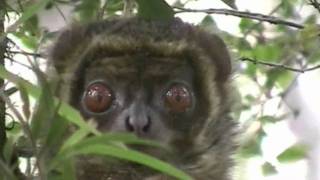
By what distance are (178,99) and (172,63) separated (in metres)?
0.13

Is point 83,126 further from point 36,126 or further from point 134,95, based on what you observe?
point 134,95

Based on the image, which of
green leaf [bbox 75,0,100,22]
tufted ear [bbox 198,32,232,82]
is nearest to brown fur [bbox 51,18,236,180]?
tufted ear [bbox 198,32,232,82]

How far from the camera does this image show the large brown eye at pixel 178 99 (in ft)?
8.16

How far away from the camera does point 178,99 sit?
253cm

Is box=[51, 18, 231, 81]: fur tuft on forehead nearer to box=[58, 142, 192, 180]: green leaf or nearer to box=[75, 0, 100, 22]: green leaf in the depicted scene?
box=[75, 0, 100, 22]: green leaf

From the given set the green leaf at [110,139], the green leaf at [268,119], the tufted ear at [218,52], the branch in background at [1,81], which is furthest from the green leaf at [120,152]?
the green leaf at [268,119]

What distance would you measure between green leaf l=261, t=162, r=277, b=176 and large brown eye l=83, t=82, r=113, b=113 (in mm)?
927

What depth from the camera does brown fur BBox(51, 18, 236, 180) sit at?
2529mm

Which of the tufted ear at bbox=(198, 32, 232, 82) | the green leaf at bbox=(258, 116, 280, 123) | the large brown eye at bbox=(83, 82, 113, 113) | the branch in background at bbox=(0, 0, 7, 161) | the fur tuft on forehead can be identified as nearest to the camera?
the branch in background at bbox=(0, 0, 7, 161)

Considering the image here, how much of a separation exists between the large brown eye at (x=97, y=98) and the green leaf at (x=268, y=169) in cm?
93

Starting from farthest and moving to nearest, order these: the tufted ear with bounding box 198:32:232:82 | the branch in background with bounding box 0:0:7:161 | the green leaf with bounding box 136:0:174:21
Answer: the tufted ear with bounding box 198:32:232:82, the green leaf with bounding box 136:0:174:21, the branch in background with bounding box 0:0:7:161

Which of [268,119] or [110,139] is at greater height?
[268,119]

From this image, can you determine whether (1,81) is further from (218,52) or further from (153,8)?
(218,52)

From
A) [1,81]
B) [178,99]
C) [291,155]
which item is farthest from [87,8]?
[291,155]
